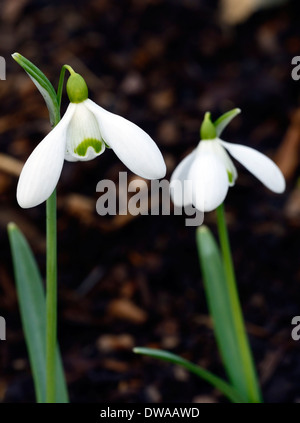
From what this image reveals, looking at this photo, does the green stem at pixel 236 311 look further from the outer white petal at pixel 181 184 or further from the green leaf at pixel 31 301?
the green leaf at pixel 31 301

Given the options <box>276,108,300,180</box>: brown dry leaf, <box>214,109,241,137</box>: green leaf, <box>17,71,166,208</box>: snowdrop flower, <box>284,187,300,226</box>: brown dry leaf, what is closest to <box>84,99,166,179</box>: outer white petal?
<box>17,71,166,208</box>: snowdrop flower

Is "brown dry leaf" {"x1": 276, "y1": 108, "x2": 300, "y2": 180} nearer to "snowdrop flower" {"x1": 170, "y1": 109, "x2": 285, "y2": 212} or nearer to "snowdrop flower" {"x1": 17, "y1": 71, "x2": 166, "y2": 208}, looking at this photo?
"snowdrop flower" {"x1": 170, "y1": 109, "x2": 285, "y2": 212}

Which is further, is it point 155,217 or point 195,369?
point 155,217

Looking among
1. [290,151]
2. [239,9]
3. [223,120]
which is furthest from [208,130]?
[239,9]

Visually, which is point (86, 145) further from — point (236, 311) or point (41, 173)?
point (236, 311)

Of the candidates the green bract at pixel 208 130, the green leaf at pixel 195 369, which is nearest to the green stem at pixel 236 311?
the green leaf at pixel 195 369
